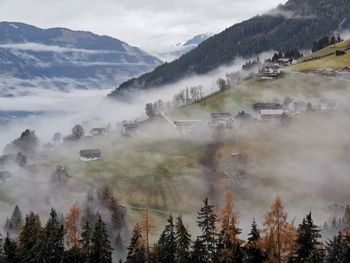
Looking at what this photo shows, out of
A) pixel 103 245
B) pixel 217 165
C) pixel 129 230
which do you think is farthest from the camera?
pixel 217 165

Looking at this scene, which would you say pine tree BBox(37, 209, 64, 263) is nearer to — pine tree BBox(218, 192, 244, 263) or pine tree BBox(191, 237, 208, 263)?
pine tree BBox(191, 237, 208, 263)

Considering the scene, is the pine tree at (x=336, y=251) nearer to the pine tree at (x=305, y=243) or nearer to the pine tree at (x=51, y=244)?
the pine tree at (x=305, y=243)

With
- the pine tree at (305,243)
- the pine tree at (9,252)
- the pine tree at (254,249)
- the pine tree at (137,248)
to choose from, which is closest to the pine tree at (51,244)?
the pine tree at (9,252)

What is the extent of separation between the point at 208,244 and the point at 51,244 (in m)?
24.1

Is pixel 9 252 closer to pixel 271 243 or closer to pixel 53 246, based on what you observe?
pixel 53 246

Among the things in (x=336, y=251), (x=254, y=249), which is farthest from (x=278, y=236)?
(x=336, y=251)

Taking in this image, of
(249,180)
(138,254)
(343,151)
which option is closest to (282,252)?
(138,254)

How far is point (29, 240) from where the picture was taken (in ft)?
309

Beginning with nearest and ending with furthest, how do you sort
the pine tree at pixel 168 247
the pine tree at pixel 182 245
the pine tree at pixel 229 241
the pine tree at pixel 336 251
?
the pine tree at pixel 336 251 → the pine tree at pixel 229 241 → the pine tree at pixel 182 245 → the pine tree at pixel 168 247

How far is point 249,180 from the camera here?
186m

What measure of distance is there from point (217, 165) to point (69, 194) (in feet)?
163

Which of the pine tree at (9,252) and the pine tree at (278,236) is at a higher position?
the pine tree at (278,236)

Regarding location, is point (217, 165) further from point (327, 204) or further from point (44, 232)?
point (44, 232)

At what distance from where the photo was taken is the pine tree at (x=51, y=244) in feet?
296
